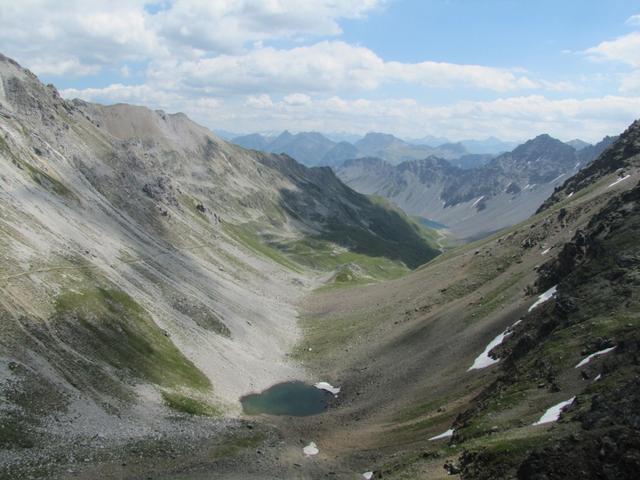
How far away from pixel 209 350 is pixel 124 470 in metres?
50.5

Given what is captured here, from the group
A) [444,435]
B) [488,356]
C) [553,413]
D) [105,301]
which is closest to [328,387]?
[488,356]

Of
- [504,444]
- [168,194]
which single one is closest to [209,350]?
[504,444]

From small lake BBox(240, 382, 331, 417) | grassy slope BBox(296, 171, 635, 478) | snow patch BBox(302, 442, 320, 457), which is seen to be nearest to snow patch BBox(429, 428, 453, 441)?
grassy slope BBox(296, 171, 635, 478)

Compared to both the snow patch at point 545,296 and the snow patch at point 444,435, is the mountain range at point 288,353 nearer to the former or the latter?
the snow patch at point 444,435

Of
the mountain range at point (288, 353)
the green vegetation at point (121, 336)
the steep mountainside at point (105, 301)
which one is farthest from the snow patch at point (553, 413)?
the green vegetation at point (121, 336)

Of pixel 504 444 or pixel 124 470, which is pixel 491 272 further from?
pixel 124 470

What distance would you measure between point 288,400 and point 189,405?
78.4 feet

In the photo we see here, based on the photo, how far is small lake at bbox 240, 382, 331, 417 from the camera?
9362 cm

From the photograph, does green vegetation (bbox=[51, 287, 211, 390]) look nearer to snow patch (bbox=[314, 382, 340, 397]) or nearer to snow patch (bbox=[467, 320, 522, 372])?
snow patch (bbox=[314, 382, 340, 397])

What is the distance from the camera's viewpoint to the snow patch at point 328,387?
101062 mm

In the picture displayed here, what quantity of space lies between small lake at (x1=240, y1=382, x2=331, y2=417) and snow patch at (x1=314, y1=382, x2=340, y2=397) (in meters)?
0.79

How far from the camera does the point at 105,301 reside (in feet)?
313

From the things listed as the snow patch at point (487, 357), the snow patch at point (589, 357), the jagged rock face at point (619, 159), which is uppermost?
the jagged rock face at point (619, 159)

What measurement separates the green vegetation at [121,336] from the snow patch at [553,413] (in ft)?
183
